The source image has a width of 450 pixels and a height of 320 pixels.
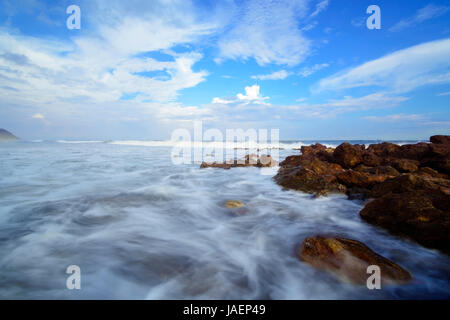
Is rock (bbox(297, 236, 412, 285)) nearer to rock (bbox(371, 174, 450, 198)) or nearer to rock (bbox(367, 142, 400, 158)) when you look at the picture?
rock (bbox(371, 174, 450, 198))

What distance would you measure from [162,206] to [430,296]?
4.22 meters

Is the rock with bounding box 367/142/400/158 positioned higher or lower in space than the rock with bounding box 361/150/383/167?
higher

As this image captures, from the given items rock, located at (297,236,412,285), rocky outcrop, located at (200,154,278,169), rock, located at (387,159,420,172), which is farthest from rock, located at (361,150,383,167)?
rock, located at (297,236,412,285)

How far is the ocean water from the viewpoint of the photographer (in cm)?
201

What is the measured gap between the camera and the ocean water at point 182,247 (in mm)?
2012

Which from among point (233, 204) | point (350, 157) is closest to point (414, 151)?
point (350, 157)

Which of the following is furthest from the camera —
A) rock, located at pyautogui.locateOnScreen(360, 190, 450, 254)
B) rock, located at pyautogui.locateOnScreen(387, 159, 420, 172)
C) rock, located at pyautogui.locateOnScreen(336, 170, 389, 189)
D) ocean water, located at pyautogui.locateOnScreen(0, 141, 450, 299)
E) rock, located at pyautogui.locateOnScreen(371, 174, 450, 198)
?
rock, located at pyautogui.locateOnScreen(387, 159, 420, 172)

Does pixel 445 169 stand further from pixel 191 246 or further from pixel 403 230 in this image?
pixel 191 246

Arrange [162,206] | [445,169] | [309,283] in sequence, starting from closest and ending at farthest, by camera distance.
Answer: [309,283]
[162,206]
[445,169]

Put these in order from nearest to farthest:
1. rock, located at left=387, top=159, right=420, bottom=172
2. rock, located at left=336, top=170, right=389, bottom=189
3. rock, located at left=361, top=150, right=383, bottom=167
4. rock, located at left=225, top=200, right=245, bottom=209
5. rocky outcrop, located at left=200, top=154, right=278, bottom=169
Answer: rock, located at left=225, top=200, right=245, bottom=209 < rock, located at left=336, top=170, right=389, bottom=189 < rock, located at left=387, top=159, right=420, bottom=172 < rock, located at left=361, top=150, right=383, bottom=167 < rocky outcrop, located at left=200, top=154, right=278, bottom=169

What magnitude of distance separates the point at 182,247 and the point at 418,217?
10.7 ft

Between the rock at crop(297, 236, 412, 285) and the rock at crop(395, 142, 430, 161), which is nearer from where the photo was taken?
the rock at crop(297, 236, 412, 285)

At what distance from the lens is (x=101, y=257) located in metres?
2.55
